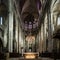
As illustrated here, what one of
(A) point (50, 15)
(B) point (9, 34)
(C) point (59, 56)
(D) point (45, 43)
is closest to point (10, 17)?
(B) point (9, 34)

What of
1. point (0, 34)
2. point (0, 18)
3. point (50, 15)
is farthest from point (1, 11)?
point (50, 15)

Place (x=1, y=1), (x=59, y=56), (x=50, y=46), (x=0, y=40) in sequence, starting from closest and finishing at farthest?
(x=59, y=56) < (x=50, y=46) < (x=1, y=1) < (x=0, y=40)

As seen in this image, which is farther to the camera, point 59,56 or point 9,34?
point 9,34

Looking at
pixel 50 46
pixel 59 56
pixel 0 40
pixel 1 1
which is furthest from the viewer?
pixel 0 40

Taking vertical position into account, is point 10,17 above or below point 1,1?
below

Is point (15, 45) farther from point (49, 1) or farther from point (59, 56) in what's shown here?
point (59, 56)

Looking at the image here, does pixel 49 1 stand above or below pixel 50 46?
above

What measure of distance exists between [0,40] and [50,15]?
43.3 ft

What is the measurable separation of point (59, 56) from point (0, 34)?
59.8ft

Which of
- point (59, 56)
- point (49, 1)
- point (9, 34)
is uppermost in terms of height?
point (49, 1)

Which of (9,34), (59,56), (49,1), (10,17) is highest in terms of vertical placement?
(49,1)

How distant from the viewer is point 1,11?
3841 centimetres

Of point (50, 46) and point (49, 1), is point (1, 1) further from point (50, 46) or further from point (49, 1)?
point (50, 46)

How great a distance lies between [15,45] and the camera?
1518 inches
